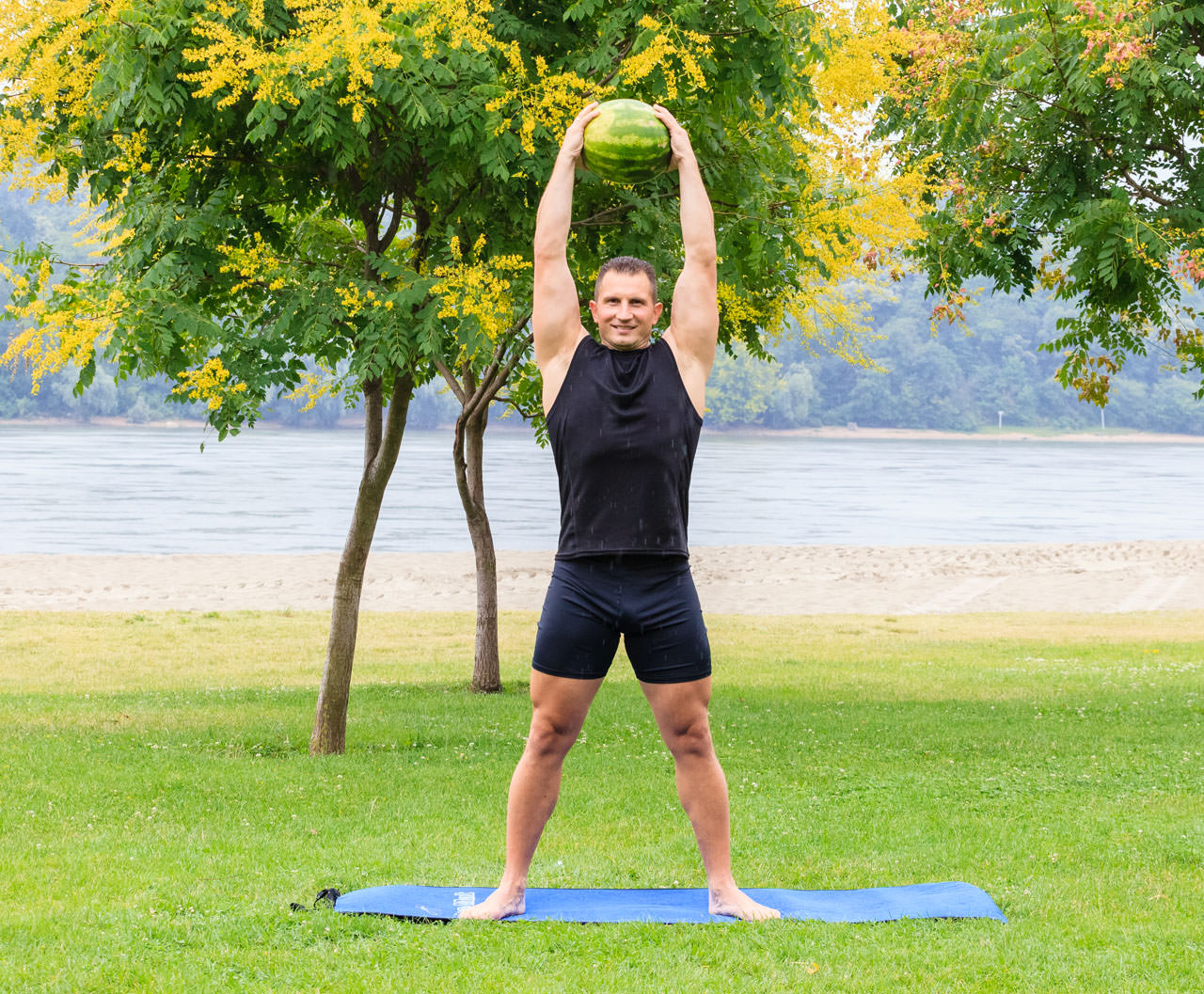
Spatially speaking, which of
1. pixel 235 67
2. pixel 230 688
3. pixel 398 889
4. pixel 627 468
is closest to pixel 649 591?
pixel 627 468

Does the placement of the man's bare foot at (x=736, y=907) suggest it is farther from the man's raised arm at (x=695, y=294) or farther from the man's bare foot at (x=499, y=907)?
the man's raised arm at (x=695, y=294)

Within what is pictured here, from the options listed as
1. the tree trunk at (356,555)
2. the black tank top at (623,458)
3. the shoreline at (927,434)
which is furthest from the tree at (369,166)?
the shoreline at (927,434)

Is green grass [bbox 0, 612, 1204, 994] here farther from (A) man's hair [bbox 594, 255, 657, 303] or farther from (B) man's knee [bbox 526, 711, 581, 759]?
(A) man's hair [bbox 594, 255, 657, 303]

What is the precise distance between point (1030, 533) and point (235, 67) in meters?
35.2

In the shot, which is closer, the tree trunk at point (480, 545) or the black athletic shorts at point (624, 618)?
the black athletic shorts at point (624, 618)

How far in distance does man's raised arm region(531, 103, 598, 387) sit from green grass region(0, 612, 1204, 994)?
78.3 inches

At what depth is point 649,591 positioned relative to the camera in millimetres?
4270

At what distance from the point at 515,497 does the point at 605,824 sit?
4214 cm

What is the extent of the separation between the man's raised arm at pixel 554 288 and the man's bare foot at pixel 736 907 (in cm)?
187

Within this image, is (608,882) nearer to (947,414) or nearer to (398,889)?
(398,889)

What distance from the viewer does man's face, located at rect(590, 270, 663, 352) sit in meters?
4.39

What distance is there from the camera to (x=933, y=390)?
118125mm

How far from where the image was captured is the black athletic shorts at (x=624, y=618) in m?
4.26

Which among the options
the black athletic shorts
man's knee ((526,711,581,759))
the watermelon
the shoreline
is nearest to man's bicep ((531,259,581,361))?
the watermelon
